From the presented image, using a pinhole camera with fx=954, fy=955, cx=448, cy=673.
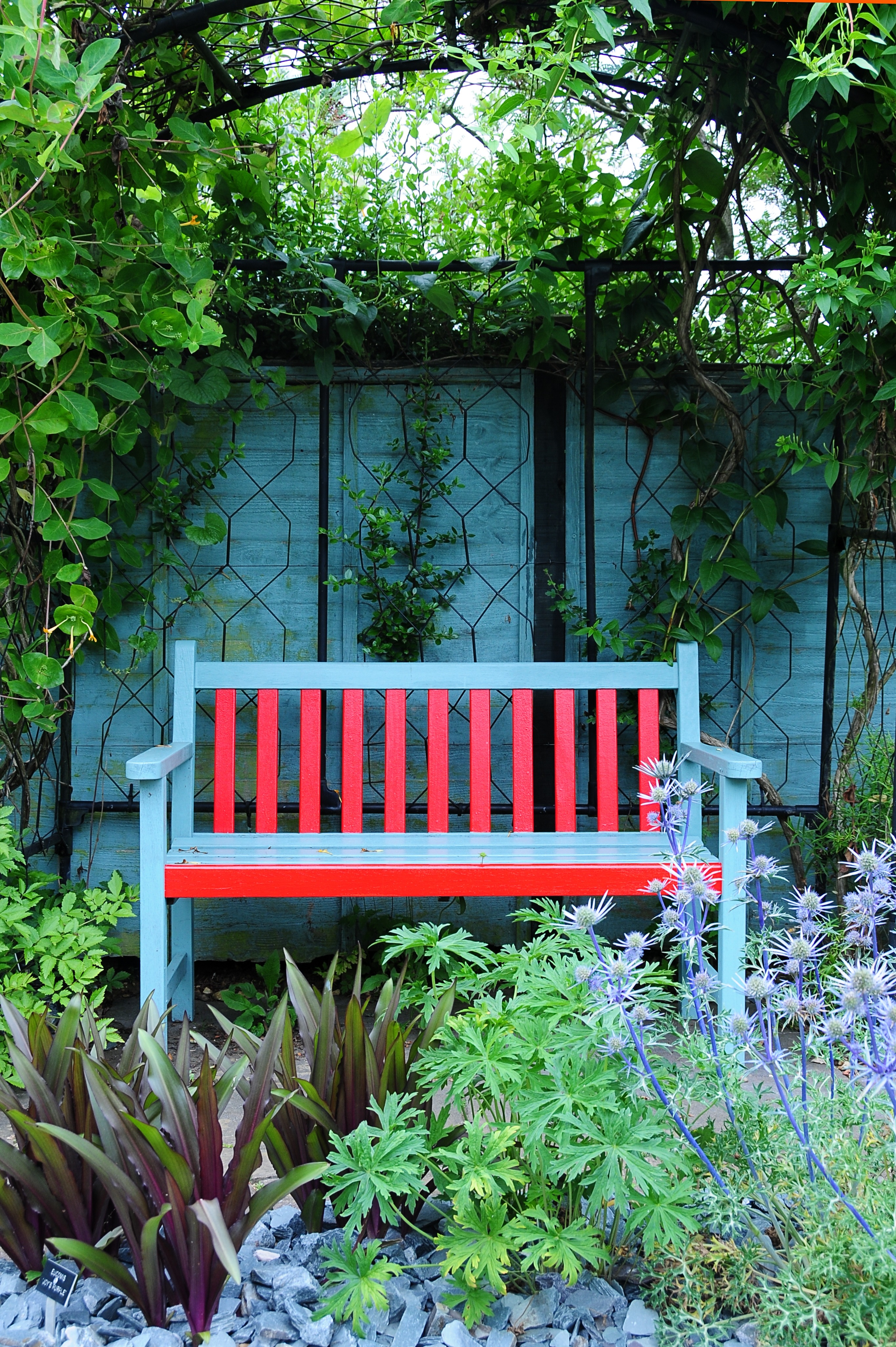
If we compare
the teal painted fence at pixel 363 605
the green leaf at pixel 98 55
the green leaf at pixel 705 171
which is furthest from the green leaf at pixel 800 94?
the green leaf at pixel 98 55

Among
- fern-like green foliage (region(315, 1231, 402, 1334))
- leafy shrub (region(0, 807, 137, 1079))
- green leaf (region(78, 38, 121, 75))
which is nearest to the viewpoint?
fern-like green foliage (region(315, 1231, 402, 1334))

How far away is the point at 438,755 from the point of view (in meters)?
2.60

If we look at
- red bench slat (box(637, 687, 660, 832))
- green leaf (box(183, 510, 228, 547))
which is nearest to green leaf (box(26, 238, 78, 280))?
green leaf (box(183, 510, 228, 547))

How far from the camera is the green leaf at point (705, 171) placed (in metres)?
2.50

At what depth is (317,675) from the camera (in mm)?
2598

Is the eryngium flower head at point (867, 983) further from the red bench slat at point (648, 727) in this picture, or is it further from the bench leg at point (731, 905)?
the red bench slat at point (648, 727)

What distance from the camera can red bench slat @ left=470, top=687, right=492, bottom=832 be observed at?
257cm

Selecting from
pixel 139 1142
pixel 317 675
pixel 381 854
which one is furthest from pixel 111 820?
pixel 139 1142

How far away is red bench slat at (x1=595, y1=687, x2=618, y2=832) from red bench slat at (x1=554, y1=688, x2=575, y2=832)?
0.07 m

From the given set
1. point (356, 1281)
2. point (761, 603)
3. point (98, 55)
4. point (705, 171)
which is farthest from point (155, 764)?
point (705, 171)

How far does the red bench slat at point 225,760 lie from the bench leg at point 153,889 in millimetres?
374

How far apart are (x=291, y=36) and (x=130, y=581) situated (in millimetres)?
1557

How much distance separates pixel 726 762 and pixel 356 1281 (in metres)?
1.40

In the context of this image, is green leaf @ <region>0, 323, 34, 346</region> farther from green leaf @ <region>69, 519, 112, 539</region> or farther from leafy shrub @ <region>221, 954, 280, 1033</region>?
leafy shrub @ <region>221, 954, 280, 1033</region>
